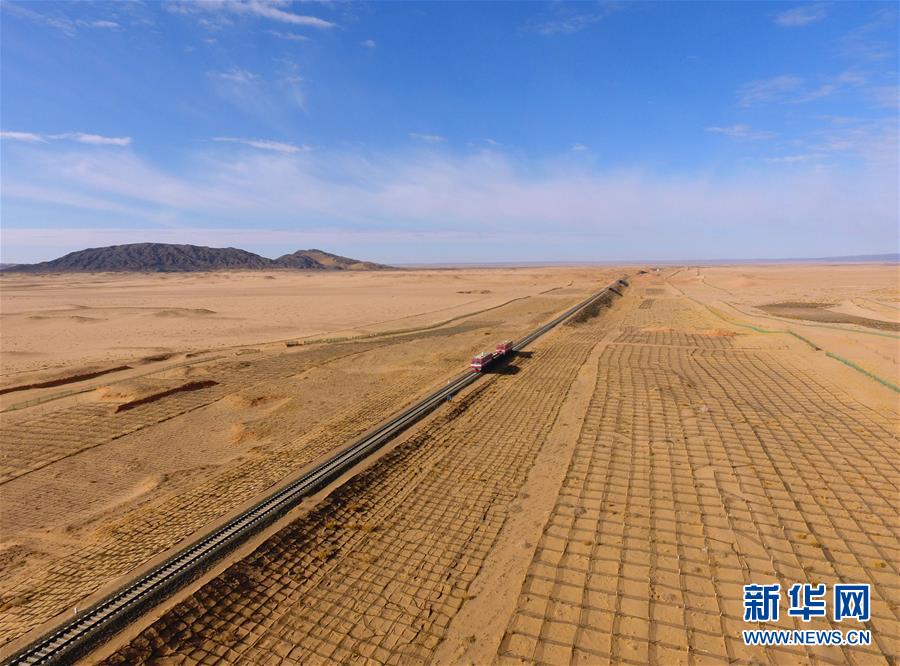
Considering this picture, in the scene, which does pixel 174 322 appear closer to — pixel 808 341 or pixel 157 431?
A: pixel 157 431

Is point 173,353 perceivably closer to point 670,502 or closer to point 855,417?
point 670,502

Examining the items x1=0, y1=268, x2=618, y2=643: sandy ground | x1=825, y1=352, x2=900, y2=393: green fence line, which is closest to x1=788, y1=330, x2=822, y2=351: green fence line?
x1=825, y1=352, x2=900, y2=393: green fence line

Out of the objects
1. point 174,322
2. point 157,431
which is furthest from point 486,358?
point 174,322

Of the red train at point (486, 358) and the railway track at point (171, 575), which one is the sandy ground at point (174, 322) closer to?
the red train at point (486, 358)

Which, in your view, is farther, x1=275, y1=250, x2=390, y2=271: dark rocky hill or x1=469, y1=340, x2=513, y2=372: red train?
x1=275, y1=250, x2=390, y2=271: dark rocky hill

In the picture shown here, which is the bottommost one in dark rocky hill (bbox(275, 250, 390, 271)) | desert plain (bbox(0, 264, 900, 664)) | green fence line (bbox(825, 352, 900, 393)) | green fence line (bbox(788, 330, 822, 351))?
desert plain (bbox(0, 264, 900, 664))

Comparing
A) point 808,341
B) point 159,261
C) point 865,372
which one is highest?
point 159,261

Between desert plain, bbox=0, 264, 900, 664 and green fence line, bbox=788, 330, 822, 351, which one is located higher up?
green fence line, bbox=788, 330, 822, 351

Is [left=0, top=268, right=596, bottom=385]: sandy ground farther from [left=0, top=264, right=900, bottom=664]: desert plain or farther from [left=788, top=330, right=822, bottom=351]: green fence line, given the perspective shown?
[left=788, top=330, right=822, bottom=351]: green fence line
